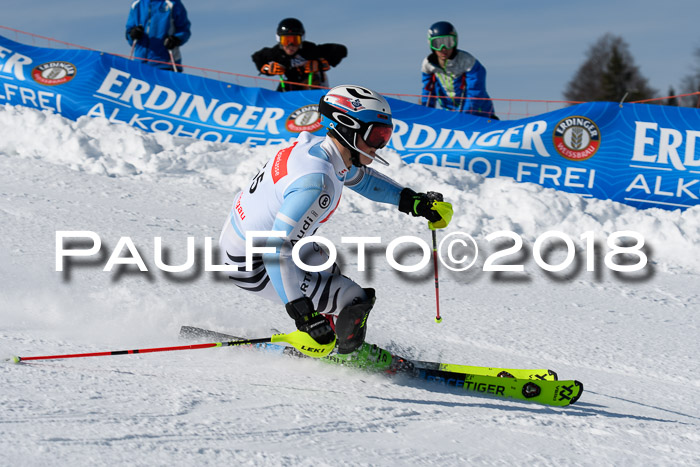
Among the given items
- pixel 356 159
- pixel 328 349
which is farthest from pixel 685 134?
pixel 328 349

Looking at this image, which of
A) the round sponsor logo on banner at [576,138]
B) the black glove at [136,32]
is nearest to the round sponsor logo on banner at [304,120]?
the black glove at [136,32]

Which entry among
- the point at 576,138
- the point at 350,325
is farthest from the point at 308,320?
the point at 576,138

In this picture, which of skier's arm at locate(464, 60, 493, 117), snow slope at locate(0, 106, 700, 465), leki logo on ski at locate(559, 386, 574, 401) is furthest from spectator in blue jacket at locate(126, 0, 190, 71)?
leki logo on ski at locate(559, 386, 574, 401)

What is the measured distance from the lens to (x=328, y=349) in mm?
3240

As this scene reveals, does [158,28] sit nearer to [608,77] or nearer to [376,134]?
[376,134]

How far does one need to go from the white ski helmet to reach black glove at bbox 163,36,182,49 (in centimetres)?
663

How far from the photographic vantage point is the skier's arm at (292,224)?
122 inches

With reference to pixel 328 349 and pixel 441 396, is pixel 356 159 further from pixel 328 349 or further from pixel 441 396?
pixel 441 396

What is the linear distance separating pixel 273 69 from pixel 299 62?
356 mm

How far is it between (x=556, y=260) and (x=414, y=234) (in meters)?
1.46

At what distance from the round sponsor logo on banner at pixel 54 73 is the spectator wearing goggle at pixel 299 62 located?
8.24 feet

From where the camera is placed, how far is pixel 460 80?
884 centimetres

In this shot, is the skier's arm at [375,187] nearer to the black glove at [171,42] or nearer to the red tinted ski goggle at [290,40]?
the red tinted ski goggle at [290,40]

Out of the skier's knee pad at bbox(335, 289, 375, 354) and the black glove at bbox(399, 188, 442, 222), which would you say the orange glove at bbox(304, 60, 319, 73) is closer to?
the black glove at bbox(399, 188, 442, 222)
